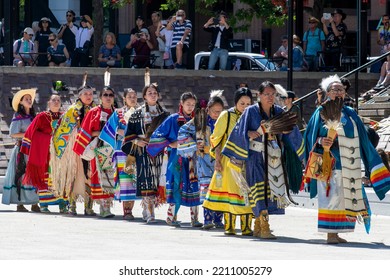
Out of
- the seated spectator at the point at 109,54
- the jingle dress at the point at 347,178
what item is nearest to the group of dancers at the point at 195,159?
the jingle dress at the point at 347,178

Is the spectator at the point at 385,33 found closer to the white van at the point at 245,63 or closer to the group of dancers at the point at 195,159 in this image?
the white van at the point at 245,63

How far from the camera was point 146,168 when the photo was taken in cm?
1836

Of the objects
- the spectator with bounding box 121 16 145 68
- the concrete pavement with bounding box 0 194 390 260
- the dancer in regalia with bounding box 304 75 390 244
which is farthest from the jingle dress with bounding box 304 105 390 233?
the spectator with bounding box 121 16 145 68

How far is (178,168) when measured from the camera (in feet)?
57.8

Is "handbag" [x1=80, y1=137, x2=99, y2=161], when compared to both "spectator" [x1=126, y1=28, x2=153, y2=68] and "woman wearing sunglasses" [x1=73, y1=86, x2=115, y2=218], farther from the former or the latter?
"spectator" [x1=126, y1=28, x2=153, y2=68]

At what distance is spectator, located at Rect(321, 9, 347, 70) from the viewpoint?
94.2ft

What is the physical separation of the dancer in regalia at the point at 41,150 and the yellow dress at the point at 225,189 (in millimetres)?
4744

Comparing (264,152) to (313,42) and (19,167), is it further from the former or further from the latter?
(313,42)

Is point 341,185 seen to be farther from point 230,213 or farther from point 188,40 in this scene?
point 188,40

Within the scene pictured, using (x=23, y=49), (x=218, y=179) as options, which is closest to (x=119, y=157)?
(x=218, y=179)

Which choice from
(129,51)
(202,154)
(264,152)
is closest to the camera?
(264,152)

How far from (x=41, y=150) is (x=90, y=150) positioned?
134 cm

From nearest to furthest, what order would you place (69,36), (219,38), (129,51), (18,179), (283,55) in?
(18,179) → (219,38) → (69,36) → (129,51) → (283,55)

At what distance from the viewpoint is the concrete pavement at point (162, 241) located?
13133mm
